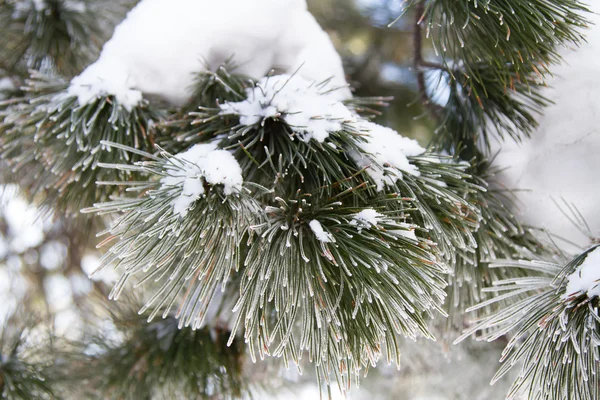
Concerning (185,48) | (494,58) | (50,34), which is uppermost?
(50,34)

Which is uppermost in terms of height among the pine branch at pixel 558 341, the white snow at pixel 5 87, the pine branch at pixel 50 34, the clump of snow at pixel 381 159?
the pine branch at pixel 50 34

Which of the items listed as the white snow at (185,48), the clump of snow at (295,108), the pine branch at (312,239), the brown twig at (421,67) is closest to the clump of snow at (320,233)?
the pine branch at (312,239)

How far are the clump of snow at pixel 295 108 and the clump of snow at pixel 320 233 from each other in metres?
0.11

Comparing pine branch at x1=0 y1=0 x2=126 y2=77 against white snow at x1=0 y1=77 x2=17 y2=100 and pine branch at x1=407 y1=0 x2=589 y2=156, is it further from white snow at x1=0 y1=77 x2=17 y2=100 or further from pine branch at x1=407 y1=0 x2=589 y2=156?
pine branch at x1=407 y1=0 x2=589 y2=156

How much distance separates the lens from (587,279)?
0.53m

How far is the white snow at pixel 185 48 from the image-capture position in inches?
26.7

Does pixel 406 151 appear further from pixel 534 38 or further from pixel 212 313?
pixel 212 313

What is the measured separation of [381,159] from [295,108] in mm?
130

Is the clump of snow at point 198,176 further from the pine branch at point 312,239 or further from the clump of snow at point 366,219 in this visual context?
the clump of snow at point 366,219

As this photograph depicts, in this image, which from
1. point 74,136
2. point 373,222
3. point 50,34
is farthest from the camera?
point 50,34

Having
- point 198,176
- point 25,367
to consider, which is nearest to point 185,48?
point 198,176

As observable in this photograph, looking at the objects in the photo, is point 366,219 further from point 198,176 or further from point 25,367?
point 25,367

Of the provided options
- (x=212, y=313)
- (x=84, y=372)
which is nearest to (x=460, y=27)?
(x=212, y=313)

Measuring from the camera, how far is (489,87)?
27.5 inches
